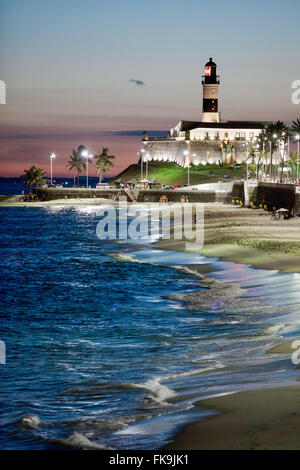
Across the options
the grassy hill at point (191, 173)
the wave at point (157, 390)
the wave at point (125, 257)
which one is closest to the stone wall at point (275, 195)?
the wave at point (125, 257)

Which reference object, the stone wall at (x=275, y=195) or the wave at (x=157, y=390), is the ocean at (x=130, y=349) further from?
the stone wall at (x=275, y=195)

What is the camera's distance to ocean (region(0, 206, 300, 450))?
11445 mm

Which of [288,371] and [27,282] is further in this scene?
[27,282]

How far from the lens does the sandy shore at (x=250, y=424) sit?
927 centimetres

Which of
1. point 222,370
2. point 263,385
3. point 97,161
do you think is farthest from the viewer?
point 97,161

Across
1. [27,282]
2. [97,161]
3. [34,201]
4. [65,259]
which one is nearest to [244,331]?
[27,282]

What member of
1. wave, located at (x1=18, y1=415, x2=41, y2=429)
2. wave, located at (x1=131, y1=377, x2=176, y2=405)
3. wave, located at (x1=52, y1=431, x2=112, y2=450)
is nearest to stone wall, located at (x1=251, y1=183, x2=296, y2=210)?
wave, located at (x1=131, y1=377, x2=176, y2=405)

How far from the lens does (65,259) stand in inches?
1838

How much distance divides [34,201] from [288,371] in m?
149

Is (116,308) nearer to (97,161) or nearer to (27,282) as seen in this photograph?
(27,282)

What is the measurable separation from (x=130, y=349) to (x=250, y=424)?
7792mm

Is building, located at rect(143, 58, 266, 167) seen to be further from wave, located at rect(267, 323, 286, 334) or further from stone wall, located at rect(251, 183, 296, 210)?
wave, located at rect(267, 323, 286, 334)

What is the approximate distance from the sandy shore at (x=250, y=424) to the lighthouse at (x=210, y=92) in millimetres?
185445

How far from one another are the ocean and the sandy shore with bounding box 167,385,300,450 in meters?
0.38
